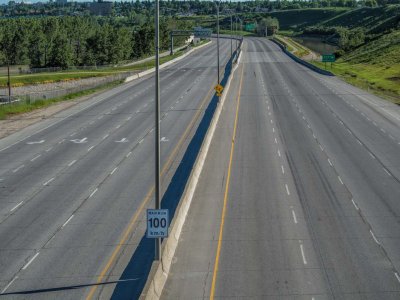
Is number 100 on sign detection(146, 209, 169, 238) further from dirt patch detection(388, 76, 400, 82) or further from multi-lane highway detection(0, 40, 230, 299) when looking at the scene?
dirt patch detection(388, 76, 400, 82)

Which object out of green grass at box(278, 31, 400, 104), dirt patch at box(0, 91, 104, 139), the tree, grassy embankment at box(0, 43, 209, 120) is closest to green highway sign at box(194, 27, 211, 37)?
grassy embankment at box(0, 43, 209, 120)

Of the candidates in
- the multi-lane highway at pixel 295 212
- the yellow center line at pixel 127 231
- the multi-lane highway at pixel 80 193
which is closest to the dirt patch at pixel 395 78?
the multi-lane highway at pixel 295 212

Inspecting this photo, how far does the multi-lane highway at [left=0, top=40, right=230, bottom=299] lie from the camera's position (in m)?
21.7

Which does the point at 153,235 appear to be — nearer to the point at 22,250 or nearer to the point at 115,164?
the point at 22,250

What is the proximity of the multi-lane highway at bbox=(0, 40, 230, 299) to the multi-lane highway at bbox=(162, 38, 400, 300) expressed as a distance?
2.61 meters

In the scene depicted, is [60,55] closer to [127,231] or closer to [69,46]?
[69,46]

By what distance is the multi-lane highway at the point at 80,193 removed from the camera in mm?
21734

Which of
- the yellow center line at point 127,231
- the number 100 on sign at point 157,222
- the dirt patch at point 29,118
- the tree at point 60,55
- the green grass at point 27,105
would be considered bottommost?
the yellow center line at point 127,231

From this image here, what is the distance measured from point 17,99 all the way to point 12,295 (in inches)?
1999

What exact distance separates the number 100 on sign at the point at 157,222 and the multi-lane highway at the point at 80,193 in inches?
79.3

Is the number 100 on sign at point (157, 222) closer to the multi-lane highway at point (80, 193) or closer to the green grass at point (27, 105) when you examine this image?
the multi-lane highway at point (80, 193)

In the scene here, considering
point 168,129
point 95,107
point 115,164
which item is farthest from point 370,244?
point 95,107

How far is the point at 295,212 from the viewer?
28453 millimetres

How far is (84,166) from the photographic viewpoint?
3825cm
